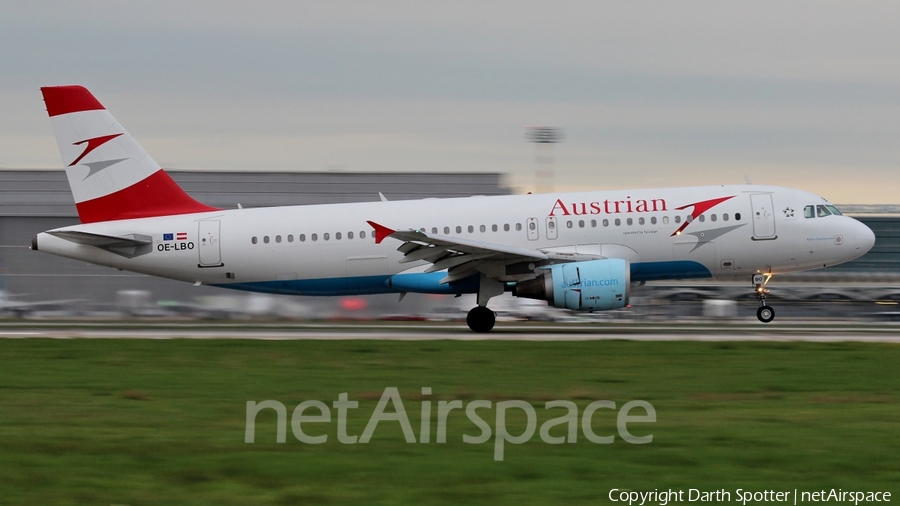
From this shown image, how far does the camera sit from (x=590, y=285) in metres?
24.0

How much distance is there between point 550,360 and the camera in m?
18.9

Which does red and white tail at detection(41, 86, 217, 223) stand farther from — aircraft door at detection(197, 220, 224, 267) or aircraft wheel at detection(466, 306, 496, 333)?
aircraft wheel at detection(466, 306, 496, 333)

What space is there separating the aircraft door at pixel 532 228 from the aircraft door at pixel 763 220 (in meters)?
5.72

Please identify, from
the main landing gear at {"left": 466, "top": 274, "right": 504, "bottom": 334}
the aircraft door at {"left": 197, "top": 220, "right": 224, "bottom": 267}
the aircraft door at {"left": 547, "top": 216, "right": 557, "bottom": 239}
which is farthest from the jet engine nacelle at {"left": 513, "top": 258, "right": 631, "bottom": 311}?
the aircraft door at {"left": 197, "top": 220, "right": 224, "bottom": 267}

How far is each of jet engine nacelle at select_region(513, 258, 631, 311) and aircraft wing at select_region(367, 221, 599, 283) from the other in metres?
0.77

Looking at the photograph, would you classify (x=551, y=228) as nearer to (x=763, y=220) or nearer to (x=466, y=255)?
(x=466, y=255)

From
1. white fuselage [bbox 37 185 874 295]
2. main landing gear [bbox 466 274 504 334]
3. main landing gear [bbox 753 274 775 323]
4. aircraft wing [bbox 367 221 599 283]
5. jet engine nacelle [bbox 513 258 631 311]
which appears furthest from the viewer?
main landing gear [bbox 753 274 775 323]

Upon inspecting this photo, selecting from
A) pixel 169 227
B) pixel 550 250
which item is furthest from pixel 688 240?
pixel 169 227

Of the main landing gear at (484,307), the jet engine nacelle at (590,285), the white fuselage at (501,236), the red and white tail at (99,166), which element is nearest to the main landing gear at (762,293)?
the white fuselage at (501,236)

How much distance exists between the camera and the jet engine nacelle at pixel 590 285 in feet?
78.8

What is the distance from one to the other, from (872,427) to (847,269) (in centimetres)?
5479

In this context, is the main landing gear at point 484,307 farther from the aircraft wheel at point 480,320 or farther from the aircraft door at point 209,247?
the aircraft door at point 209,247

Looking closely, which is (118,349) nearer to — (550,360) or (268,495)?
(550,360)

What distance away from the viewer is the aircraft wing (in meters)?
24.2
